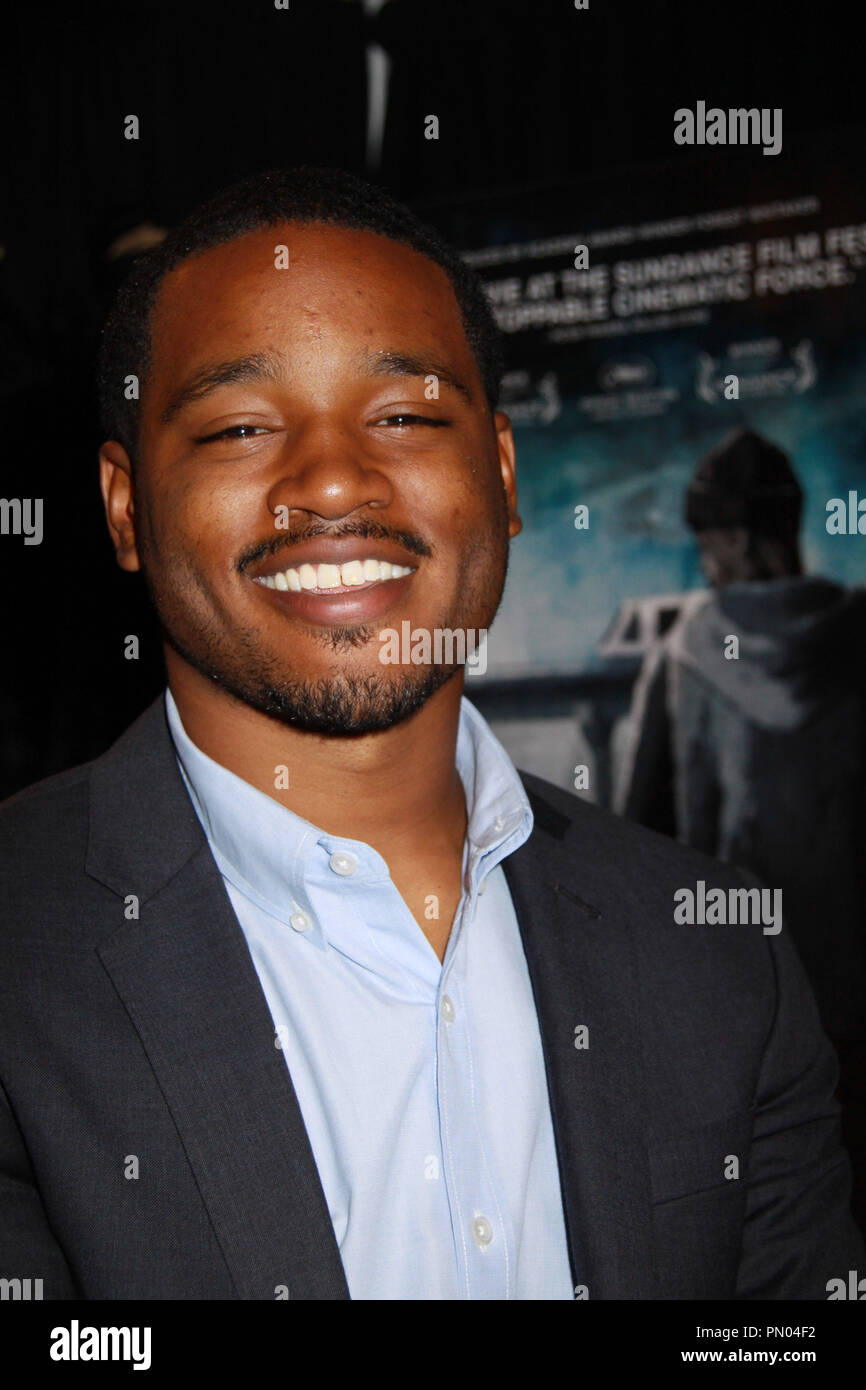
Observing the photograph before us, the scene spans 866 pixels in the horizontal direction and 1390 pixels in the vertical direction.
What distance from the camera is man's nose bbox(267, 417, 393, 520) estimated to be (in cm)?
117

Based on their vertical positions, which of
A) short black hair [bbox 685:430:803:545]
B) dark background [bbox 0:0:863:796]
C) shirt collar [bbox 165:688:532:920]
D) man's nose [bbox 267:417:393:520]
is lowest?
shirt collar [bbox 165:688:532:920]

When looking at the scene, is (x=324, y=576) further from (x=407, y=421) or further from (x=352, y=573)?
(x=407, y=421)

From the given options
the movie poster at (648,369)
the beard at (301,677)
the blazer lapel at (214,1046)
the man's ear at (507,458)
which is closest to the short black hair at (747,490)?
the movie poster at (648,369)

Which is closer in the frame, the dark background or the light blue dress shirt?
the light blue dress shirt

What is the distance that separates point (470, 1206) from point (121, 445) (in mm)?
953

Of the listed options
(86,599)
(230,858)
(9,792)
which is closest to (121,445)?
(230,858)

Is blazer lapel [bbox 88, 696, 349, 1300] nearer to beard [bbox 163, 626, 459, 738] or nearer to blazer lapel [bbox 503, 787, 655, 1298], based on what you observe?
beard [bbox 163, 626, 459, 738]

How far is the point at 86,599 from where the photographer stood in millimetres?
2588

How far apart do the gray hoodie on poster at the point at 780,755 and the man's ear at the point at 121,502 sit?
128 cm

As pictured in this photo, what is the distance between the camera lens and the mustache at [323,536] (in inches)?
46.9

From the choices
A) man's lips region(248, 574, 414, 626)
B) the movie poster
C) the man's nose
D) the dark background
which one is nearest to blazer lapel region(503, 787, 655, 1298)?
man's lips region(248, 574, 414, 626)

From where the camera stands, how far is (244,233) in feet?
4.35

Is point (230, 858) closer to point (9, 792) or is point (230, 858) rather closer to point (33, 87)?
point (9, 792)

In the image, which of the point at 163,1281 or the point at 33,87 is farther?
the point at 33,87
